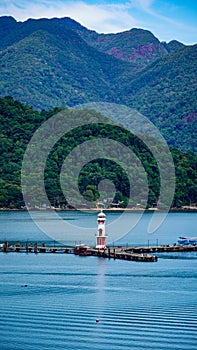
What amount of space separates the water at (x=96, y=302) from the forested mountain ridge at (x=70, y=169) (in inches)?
2729

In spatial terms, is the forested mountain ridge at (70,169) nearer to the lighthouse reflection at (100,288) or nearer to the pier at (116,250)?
the pier at (116,250)

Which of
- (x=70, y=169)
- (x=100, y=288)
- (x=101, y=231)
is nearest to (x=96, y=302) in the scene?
(x=100, y=288)

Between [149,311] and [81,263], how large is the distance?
19953 millimetres

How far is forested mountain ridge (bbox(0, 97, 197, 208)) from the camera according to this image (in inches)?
5477

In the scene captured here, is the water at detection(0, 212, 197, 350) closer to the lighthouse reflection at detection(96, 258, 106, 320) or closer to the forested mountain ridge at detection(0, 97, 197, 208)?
the lighthouse reflection at detection(96, 258, 106, 320)

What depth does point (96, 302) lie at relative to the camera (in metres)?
46.8

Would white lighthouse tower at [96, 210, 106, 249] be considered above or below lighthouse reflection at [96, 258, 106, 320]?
above

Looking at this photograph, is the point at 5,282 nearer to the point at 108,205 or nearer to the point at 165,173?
the point at 108,205

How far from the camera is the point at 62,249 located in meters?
70.2

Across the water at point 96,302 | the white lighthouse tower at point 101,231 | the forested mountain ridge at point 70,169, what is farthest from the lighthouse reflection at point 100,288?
the forested mountain ridge at point 70,169

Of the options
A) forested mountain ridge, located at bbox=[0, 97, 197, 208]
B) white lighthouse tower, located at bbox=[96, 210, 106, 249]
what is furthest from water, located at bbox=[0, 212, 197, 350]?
forested mountain ridge, located at bbox=[0, 97, 197, 208]

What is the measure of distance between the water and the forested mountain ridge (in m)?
69.3

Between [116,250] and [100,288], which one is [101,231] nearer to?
[116,250]

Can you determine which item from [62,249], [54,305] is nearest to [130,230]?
[62,249]
